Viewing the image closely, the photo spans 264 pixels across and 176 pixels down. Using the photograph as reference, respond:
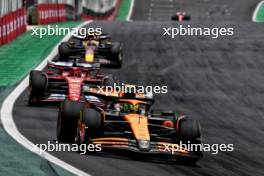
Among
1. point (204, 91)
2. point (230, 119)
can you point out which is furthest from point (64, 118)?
point (204, 91)

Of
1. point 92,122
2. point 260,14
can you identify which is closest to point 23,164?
point 92,122

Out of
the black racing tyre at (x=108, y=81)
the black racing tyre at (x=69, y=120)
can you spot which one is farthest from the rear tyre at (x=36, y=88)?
the black racing tyre at (x=69, y=120)

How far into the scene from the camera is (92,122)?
14.6m

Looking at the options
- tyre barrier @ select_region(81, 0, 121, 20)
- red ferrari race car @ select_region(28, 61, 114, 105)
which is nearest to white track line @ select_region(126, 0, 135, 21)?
tyre barrier @ select_region(81, 0, 121, 20)

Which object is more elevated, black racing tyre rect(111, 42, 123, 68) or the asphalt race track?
black racing tyre rect(111, 42, 123, 68)

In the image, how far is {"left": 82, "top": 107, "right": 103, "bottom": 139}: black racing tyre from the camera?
14492 mm

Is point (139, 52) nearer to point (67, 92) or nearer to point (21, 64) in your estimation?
point (21, 64)

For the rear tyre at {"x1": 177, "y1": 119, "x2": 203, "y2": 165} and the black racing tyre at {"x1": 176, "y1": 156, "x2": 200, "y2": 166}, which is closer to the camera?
the black racing tyre at {"x1": 176, "y1": 156, "x2": 200, "y2": 166}

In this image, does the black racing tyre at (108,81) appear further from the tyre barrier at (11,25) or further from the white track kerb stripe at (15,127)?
the tyre barrier at (11,25)

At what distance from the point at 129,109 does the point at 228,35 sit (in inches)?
Result: 832

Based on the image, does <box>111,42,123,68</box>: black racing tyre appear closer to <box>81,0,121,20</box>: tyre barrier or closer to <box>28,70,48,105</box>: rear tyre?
<box>28,70,48,105</box>: rear tyre

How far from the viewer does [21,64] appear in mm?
28516

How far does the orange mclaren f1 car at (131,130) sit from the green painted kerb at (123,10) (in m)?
55.9

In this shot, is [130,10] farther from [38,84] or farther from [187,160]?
[187,160]
